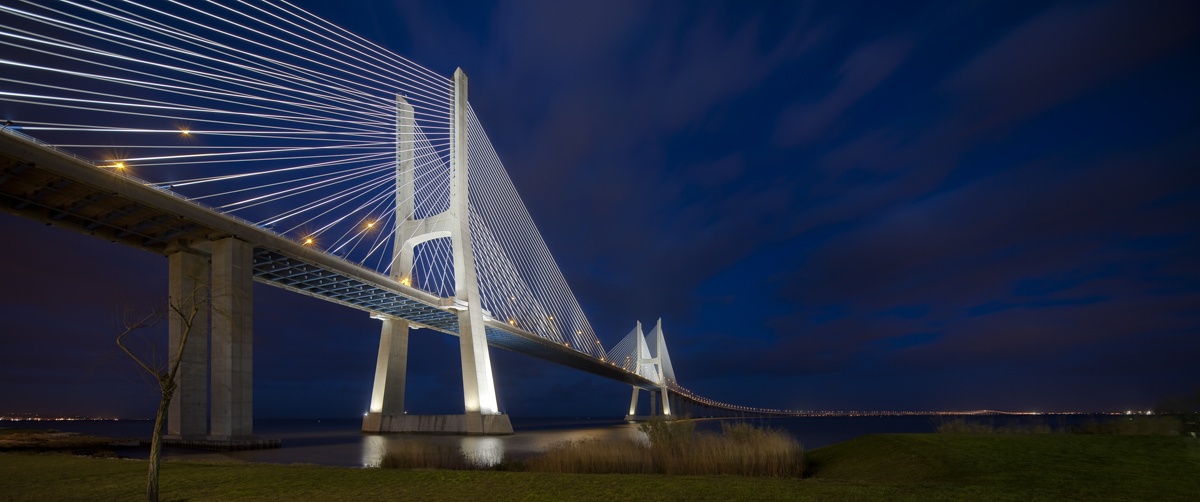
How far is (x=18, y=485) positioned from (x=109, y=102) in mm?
12504

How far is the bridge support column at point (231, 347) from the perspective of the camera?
2512cm

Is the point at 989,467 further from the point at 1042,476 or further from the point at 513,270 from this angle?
the point at 513,270

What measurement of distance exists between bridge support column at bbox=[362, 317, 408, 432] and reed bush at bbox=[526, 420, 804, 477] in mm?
32861

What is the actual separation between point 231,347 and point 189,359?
3163 mm

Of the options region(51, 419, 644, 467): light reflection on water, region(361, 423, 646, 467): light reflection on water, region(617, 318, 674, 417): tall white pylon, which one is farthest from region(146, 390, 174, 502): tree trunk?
region(617, 318, 674, 417): tall white pylon

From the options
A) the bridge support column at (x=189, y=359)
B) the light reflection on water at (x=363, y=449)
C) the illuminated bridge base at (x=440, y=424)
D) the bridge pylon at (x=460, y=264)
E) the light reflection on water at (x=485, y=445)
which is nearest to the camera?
the light reflection on water at (x=485, y=445)

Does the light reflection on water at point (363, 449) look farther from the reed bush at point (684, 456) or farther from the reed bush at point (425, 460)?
the reed bush at point (684, 456)

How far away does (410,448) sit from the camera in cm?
1537

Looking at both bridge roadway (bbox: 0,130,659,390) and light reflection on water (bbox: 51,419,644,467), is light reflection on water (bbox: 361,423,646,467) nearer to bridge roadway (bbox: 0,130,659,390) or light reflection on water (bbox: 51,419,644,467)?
light reflection on water (bbox: 51,419,644,467)

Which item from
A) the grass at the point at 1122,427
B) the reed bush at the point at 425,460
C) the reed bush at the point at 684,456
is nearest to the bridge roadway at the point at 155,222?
the reed bush at the point at 425,460

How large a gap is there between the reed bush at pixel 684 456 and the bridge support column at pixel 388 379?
32.9 metres

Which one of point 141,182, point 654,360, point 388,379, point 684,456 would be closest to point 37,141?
point 141,182

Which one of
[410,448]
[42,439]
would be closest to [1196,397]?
[410,448]

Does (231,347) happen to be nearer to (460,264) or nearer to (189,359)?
(189,359)
